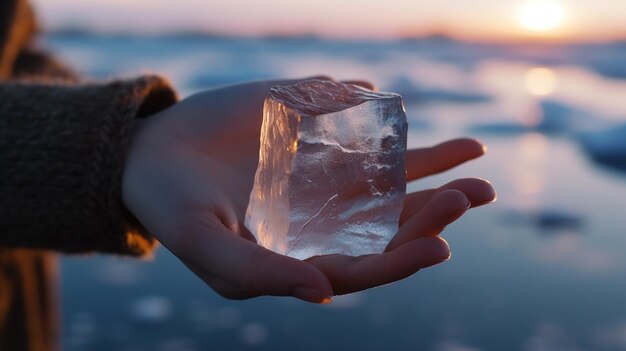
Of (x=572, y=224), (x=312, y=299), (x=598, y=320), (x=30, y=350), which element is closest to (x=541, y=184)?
(x=572, y=224)

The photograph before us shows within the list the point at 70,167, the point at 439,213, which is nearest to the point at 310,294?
the point at 439,213

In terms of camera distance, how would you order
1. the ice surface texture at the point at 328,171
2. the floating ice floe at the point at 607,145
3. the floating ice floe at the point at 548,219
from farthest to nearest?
the floating ice floe at the point at 607,145, the floating ice floe at the point at 548,219, the ice surface texture at the point at 328,171

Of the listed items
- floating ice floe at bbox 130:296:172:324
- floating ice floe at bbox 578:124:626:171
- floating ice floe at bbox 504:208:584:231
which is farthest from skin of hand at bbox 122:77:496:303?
floating ice floe at bbox 578:124:626:171

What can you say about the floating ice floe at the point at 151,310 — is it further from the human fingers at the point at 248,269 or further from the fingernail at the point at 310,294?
the fingernail at the point at 310,294

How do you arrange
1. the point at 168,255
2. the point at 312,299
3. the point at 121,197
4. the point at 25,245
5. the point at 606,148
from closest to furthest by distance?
the point at 312,299 < the point at 121,197 < the point at 25,245 < the point at 168,255 < the point at 606,148

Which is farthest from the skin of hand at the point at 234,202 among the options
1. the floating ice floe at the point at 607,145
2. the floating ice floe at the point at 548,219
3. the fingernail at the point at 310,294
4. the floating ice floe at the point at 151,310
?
the floating ice floe at the point at 607,145

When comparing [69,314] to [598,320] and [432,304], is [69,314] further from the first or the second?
[598,320]
